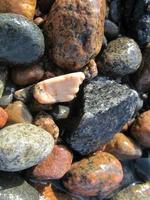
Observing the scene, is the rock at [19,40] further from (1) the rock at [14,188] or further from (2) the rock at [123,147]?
(2) the rock at [123,147]

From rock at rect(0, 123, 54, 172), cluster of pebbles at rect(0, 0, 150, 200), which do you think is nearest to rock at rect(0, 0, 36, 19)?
cluster of pebbles at rect(0, 0, 150, 200)

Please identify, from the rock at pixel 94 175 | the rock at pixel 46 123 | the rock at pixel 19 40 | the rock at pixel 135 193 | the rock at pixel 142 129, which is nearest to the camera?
the rock at pixel 19 40

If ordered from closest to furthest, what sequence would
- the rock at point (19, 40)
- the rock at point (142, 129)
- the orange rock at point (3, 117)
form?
1. the rock at point (19, 40)
2. the orange rock at point (3, 117)
3. the rock at point (142, 129)

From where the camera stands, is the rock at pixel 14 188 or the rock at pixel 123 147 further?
the rock at pixel 123 147

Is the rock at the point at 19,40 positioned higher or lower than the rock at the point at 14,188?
higher

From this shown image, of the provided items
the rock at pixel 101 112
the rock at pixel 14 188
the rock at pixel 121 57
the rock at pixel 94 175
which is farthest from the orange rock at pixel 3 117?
the rock at pixel 121 57

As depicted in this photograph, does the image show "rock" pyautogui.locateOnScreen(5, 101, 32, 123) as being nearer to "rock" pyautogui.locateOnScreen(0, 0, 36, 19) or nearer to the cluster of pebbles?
the cluster of pebbles

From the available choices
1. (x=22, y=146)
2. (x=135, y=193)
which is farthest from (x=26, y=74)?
(x=135, y=193)

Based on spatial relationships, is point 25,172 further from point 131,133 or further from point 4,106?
point 131,133
